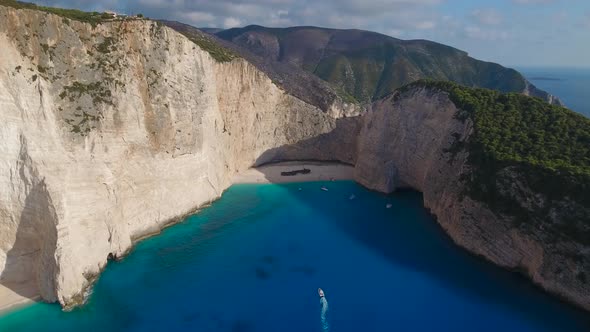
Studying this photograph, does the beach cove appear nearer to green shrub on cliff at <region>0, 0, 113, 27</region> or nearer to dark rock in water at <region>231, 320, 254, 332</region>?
dark rock in water at <region>231, 320, 254, 332</region>

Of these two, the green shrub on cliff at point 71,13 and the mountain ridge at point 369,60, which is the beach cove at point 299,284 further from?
the mountain ridge at point 369,60

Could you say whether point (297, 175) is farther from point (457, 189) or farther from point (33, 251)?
point (33, 251)

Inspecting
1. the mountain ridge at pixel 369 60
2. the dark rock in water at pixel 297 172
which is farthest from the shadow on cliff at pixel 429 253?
the mountain ridge at pixel 369 60

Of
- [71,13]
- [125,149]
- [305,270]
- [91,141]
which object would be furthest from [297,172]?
[71,13]

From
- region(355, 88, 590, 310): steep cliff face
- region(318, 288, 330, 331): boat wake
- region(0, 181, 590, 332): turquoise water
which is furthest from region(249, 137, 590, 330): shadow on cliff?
region(318, 288, 330, 331): boat wake

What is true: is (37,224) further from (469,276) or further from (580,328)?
(580,328)
